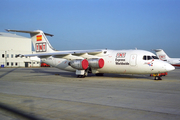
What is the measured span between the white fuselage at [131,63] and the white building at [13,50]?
156ft

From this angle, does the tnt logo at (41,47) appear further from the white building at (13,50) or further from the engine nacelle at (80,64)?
the white building at (13,50)

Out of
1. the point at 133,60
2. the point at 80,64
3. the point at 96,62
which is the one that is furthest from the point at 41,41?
the point at 133,60

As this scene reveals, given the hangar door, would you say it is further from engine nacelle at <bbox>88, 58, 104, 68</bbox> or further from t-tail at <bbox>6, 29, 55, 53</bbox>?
t-tail at <bbox>6, 29, 55, 53</bbox>

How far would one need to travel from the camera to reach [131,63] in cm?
2005

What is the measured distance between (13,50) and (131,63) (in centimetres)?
5786

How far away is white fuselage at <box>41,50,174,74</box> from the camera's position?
61.8 ft

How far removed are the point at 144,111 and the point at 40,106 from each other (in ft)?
14.9

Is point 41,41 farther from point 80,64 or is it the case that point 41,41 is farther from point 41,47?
point 80,64

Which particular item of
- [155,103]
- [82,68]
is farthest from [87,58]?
[155,103]

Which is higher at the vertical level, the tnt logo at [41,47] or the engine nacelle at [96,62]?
the tnt logo at [41,47]

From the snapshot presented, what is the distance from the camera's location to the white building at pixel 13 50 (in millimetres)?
66875

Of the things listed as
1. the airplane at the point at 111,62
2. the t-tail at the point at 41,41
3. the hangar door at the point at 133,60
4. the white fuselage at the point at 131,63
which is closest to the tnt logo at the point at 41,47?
the t-tail at the point at 41,41

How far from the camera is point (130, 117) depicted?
6949mm

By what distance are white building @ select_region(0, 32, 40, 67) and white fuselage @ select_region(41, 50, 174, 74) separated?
47.6 m
